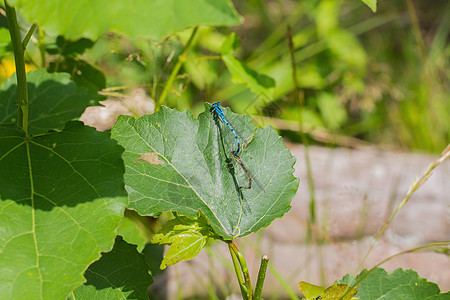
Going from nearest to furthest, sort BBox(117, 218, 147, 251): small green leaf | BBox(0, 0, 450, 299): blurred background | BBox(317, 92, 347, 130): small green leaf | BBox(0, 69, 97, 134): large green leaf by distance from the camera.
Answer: BBox(0, 69, 97, 134): large green leaf < BBox(117, 218, 147, 251): small green leaf < BBox(0, 0, 450, 299): blurred background < BBox(317, 92, 347, 130): small green leaf

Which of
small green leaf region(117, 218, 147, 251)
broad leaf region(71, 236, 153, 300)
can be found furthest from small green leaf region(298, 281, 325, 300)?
small green leaf region(117, 218, 147, 251)

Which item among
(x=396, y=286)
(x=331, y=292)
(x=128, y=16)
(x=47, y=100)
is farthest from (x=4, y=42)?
(x=396, y=286)

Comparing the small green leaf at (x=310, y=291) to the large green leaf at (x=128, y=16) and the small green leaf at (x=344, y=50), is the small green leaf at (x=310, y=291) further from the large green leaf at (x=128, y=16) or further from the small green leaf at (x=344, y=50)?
the small green leaf at (x=344, y=50)

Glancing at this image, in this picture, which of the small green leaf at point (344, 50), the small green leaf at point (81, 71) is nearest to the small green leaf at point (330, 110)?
the small green leaf at point (344, 50)

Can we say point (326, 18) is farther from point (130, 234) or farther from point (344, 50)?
point (130, 234)

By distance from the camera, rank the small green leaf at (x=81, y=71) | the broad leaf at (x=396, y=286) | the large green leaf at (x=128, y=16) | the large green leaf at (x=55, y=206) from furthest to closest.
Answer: the small green leaf at (x=81, y=71) → the broad leaf at (x=396, y=286) → the large green leaf at (x=55, y=206) → the large green leaf at (x=128, y=16)

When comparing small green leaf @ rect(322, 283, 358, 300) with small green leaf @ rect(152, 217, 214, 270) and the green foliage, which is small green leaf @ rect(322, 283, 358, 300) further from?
the green foliage
